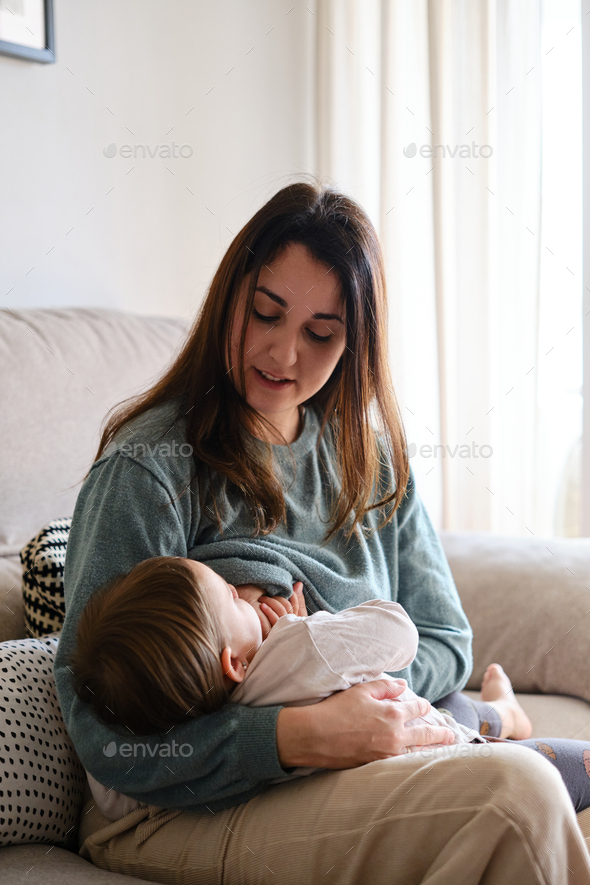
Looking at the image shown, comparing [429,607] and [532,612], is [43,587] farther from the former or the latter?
[532,612]

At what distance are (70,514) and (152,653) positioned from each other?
73 centimetres

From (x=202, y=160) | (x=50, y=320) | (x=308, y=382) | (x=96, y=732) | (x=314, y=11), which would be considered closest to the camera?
(x=96, y=732)

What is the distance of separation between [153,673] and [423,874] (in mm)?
356

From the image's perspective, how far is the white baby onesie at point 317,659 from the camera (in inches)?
36.4

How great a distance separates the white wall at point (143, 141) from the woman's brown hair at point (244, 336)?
868 millimetres

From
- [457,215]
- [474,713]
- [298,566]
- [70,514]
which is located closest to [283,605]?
[298,566]

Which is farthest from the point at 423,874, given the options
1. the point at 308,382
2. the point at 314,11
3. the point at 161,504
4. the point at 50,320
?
the point at 314,11

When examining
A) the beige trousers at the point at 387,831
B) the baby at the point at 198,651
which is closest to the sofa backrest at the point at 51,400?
the baby at the point at 198,651

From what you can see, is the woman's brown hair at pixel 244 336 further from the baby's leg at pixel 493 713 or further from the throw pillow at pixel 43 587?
the baby's leg at pixel 493 713

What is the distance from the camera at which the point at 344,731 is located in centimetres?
89

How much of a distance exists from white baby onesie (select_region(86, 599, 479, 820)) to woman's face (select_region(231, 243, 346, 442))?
1.18ft

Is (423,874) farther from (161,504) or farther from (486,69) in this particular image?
(486,69)

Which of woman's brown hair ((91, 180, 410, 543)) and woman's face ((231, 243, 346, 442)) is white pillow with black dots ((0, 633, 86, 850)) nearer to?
woman's brown hair ((91, 180, 410, 543))

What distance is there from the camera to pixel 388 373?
131 centimetres
